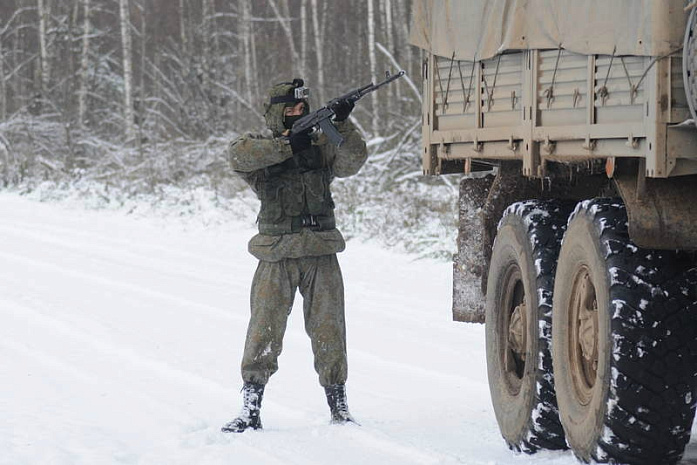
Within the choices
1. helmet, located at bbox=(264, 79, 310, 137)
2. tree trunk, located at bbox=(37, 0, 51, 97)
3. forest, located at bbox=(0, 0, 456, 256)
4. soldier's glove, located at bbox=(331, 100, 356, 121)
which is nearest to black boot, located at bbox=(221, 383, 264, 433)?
helmet, located at bbox=(264, 79, 310, 137)

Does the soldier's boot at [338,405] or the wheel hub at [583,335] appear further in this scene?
the soldier's boot at [338,405]

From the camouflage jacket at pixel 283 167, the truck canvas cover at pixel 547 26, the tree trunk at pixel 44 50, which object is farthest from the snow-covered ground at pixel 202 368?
the tree trunk at pixel 44 50

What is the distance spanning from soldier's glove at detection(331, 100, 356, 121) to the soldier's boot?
1400 mm

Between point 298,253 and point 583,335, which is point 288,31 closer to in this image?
point 298,253

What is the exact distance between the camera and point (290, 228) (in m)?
6.20

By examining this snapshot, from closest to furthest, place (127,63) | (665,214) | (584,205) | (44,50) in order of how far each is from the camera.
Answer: (665,214), (584,205), (127,63), (44,50)

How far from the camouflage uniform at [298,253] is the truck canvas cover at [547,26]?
2.46ft

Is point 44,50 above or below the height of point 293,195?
above

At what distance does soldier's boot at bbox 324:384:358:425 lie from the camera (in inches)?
245

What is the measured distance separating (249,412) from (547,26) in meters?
2.51

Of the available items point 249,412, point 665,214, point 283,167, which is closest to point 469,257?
point 283,167

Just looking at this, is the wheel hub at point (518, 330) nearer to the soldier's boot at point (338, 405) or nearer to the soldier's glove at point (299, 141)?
the soldier's boot at point (338, 405)

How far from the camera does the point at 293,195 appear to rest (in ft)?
20.5

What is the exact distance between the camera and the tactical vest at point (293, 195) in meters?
6.22
